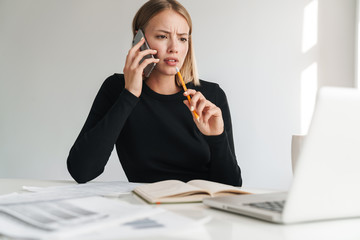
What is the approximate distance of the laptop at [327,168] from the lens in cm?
51

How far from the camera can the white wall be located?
2.39m

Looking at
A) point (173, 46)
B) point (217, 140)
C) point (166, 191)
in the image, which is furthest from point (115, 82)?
point (166, 191)

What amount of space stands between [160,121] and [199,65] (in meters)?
1.06

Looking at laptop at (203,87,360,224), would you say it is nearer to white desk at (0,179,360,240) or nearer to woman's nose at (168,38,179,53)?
white desk at (0,179,360,240)

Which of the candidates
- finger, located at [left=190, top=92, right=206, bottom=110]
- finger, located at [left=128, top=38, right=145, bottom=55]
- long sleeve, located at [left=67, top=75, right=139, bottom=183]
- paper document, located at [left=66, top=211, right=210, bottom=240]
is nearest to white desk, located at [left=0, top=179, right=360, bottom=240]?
paper document, located at [left=66, top=211, right=210, bottom=240]

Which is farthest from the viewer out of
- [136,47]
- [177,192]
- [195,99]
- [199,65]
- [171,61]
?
[199,65]

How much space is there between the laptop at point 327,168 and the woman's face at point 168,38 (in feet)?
2.88

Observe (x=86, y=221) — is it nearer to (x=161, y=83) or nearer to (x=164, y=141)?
(x=164, y=141)

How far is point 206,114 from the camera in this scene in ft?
3.75

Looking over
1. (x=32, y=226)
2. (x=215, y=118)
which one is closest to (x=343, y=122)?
(x=32, y=226)

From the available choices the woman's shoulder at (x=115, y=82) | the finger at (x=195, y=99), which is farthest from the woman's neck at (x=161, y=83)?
the finger at (x=195, y=99)

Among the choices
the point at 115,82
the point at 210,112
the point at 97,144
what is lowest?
the point at 97,144

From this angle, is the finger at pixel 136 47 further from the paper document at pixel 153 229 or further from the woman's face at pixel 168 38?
the paper document at pixel 153 229

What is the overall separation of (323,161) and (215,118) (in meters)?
0.68
